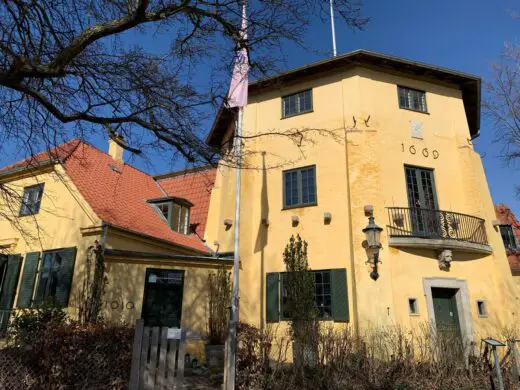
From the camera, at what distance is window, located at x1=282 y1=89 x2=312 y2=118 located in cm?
1571

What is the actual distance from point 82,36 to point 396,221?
10784 mm

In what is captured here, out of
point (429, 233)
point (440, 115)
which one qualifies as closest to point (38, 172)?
point (429, 233)

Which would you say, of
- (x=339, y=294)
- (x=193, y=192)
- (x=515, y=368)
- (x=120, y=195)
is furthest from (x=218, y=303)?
(x=515, y=368)

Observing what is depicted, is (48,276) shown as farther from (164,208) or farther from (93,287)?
(164,208)

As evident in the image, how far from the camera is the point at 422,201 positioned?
14.1 m

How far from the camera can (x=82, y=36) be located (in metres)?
5.62

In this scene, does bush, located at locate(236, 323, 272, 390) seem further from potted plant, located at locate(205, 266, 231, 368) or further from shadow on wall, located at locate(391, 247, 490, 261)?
shadow on wall, located at locate(391, 247, 490, 261)

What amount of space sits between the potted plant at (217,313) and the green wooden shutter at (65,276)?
4422 mm

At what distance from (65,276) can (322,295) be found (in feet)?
26.2

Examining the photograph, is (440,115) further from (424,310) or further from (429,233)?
(424,310)

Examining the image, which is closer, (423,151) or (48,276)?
(48,276)

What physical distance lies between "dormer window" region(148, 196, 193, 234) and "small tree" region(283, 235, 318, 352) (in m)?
5.23

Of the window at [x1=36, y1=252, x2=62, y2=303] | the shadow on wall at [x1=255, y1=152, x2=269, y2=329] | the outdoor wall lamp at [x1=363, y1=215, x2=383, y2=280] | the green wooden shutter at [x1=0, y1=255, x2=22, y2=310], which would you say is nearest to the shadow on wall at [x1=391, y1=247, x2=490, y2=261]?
the outdoor wall lamp at [x1=363, y1=215, x2=383, y2=280]

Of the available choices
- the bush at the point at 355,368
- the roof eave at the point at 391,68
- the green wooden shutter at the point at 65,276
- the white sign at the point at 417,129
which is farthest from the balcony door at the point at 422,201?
the green wooden shutter at the point at 65,276
